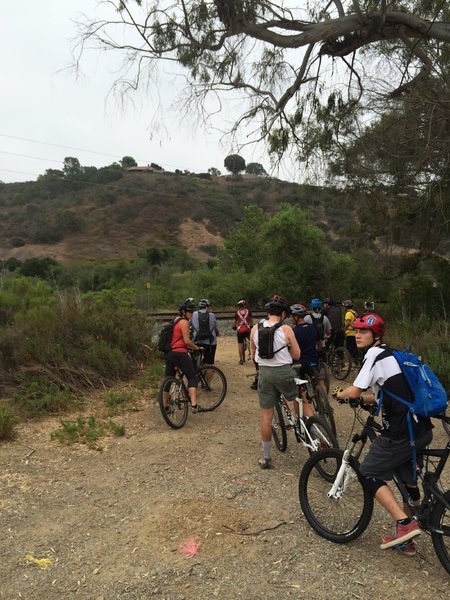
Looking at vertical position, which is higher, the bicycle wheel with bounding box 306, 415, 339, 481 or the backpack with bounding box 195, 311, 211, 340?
the backpack with bounding box 195, 311, 211, 340

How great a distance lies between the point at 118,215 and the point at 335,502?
73412 mm

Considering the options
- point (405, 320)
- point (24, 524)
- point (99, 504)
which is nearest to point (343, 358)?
point (405, 320)

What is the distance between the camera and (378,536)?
3.91 metres

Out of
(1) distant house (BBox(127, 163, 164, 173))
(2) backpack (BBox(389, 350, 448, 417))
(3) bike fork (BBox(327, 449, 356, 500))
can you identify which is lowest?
(3) bike fork (BBox(327, 449, 356, 500))

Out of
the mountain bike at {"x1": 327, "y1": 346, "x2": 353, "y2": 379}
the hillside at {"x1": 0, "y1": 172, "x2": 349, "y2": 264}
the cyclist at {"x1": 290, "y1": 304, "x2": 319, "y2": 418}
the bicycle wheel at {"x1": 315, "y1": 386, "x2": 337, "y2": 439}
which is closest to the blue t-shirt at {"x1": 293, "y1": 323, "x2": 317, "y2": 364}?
the cyclist at {"x1": 290, "y1": 304, "x2": 319, "y2": 418}

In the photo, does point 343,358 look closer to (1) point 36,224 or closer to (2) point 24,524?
(2) point 24,524

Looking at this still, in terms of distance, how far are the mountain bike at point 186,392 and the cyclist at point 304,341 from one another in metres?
1.70

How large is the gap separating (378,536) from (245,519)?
3.68ft

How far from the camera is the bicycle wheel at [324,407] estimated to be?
591cm

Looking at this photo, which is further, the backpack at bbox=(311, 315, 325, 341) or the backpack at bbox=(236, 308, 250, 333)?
the backpack at bbox=(236, 308, 250, 333)

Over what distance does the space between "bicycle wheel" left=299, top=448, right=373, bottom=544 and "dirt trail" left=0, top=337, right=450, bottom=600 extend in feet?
0.40

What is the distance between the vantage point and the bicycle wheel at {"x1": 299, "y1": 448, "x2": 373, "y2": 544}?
3.73 meters

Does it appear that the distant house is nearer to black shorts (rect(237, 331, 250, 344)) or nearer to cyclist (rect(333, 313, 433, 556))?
black shorts (rect(237, 331, 250, 344))

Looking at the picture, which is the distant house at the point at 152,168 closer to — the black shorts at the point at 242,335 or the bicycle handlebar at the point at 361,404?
the black shorts at the point at 242,335
